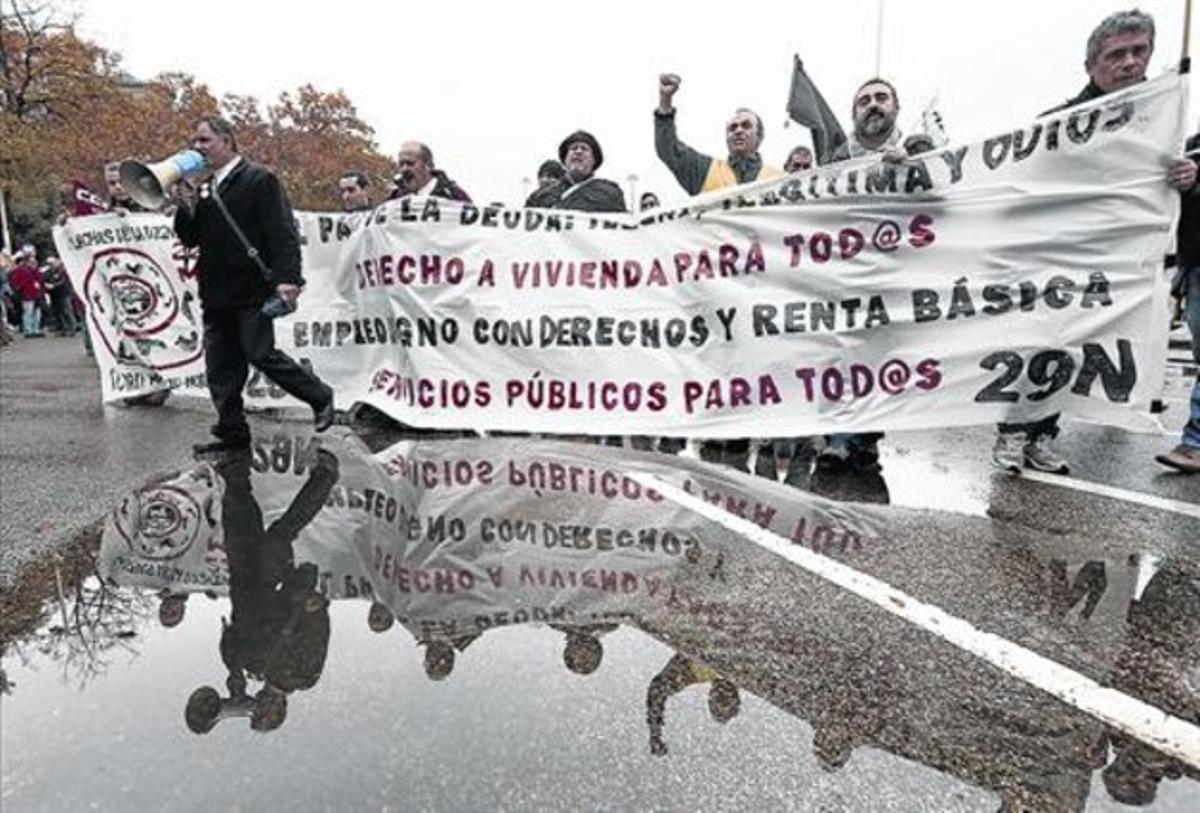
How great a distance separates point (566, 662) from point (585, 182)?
4.74 meters

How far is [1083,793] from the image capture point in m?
1.84

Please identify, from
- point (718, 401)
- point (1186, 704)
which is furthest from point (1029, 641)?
point (718, 401)

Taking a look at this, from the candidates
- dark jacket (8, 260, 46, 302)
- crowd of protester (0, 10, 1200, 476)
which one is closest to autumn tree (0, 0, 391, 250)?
dark jacket (8, 260, 46, 302)

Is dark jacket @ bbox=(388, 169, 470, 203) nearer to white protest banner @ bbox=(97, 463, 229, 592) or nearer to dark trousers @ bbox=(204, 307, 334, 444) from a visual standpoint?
dark trousers @ bbox=(204, 307, 334, 444)

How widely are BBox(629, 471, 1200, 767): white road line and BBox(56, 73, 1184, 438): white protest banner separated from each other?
72.0 inches

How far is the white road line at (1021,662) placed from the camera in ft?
6.79

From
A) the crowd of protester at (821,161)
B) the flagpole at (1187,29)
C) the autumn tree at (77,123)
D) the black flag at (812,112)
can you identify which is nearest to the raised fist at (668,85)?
the crowd of protester at (821,161)

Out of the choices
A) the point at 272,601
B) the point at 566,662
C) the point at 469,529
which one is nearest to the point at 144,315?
the point at 469,529

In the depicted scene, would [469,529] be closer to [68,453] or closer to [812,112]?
[68,453]

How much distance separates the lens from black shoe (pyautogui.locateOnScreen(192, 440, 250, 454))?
17.6ft

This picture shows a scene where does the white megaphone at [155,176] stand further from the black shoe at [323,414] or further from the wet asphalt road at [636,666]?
the wet asphalt road at [636,666]

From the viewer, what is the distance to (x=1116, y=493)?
4.44m

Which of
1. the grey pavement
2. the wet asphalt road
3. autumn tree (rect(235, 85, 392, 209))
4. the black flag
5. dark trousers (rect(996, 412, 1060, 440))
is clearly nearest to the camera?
the wet asphalt road

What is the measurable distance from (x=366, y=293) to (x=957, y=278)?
4.15m
